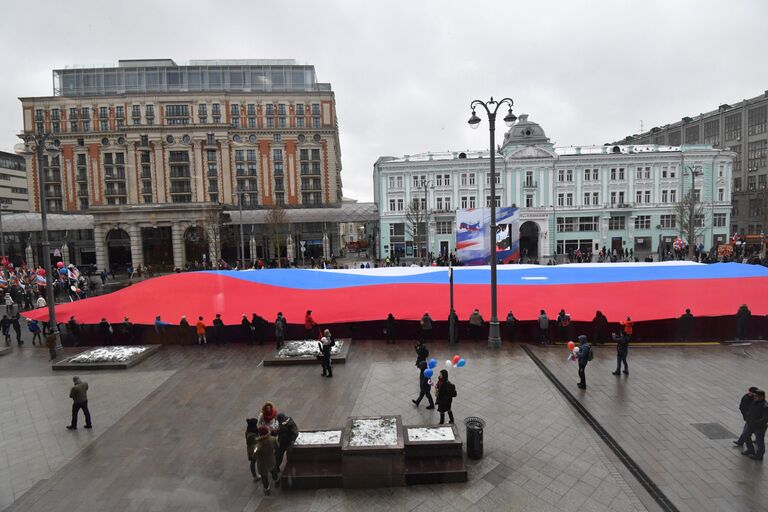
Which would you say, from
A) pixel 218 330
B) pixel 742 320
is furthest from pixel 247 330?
pixel 742 320

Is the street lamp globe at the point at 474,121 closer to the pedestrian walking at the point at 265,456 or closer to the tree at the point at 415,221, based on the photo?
the pedestrian walking at the point at 265,456

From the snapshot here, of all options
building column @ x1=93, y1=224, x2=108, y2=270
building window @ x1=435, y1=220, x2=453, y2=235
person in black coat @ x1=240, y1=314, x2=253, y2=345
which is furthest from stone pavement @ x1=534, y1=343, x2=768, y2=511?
building column @ x1=93, y1=224, x2=108, y2=270

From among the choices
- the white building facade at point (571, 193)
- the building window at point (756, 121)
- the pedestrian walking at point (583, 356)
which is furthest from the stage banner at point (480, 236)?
the building window at point (756, 121)

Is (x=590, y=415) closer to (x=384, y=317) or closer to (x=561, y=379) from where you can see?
(x=561, y=379)

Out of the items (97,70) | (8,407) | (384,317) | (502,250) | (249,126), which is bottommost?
(8,407)

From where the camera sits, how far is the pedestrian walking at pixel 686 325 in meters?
17.0

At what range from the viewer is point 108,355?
16.5 metres

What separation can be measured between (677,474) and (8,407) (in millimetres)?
16987

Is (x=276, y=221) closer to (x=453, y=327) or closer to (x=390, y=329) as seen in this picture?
(x=390, y=329)

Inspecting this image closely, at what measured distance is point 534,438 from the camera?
9625 mm

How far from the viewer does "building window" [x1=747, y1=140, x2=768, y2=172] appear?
71.3 meters

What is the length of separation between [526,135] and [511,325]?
4916 cm

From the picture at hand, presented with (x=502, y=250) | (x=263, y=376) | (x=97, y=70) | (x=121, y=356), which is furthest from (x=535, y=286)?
(x=97, y=70)

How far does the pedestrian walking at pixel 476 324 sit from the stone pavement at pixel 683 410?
2.50m
